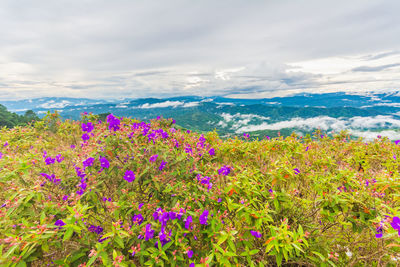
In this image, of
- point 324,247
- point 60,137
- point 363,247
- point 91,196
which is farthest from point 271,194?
point 60,137

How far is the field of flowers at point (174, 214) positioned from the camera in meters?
1.97

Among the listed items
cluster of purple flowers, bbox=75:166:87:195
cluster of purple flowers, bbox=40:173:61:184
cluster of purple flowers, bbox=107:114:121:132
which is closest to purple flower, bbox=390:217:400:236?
cluster of purple flowers, bbox=75:166:87:195

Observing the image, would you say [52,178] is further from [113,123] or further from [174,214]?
[174,214]

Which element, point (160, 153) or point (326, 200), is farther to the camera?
point (160, 153)

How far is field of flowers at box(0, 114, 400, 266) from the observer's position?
1975mm

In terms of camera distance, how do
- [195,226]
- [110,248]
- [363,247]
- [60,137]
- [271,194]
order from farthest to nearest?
[60,137] → [363,247] → [271,194] → [195,226] → [110,248]

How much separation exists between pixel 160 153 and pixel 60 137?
738 centimetres

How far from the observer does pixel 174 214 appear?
2.20 m

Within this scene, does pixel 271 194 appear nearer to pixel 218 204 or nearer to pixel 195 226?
pixel 218 204

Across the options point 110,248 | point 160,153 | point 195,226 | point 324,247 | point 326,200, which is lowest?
point 324,247

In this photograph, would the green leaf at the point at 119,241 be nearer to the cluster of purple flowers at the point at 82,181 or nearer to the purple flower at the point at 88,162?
the cluster of purple flowers at the point at 82,181

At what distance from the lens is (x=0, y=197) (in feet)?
9.88

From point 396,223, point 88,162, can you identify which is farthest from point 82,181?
point 396,223

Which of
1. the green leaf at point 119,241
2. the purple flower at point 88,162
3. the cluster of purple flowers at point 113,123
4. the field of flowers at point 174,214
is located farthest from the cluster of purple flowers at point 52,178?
the green leaf at point 119,241
